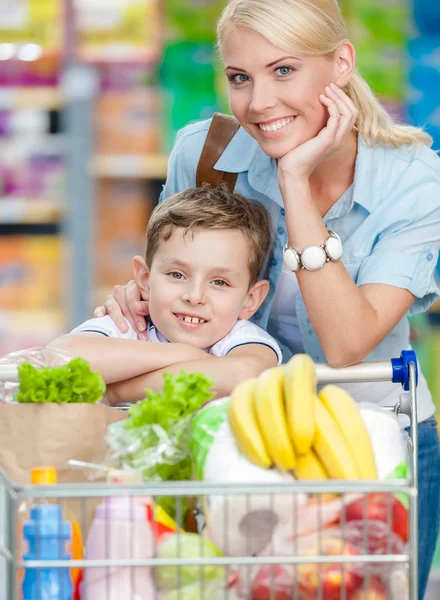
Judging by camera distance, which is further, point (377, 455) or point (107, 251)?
point (107, 251)

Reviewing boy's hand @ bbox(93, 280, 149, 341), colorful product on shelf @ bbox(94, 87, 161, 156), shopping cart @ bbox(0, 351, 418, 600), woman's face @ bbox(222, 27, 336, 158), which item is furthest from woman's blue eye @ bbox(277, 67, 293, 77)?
colorful product on shelf @ bbox(94, 87, 161, 156)

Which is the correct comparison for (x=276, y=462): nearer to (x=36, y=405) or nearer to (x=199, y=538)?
(x=199, y=538)

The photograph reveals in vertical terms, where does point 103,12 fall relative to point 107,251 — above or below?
above

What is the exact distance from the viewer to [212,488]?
1149 mm

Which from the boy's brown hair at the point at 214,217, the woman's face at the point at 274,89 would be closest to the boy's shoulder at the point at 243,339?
the boy's brown hair at the point at 214,217

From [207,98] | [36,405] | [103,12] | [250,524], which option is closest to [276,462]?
[250,524]

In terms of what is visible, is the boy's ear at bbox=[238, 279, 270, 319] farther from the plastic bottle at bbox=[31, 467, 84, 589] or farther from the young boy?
the plastic bottle at bbox=[31, 467, 84, 589]

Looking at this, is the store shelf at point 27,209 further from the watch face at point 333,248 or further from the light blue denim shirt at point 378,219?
the watch face at point 333,248

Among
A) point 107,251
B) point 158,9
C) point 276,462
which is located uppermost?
point 158,9

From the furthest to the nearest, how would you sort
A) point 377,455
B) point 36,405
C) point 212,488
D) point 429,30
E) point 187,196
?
point 429,30 → point 187,196 → point 36,405 → point 377,455 → point 212,488

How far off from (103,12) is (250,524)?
3.50 metres

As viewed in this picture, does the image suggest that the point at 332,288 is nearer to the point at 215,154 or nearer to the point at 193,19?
the point at 215,154

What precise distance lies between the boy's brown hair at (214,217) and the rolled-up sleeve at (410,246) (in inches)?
7.9

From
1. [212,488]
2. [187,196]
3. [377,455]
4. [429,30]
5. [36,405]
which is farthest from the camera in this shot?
[429,30]
